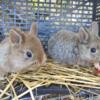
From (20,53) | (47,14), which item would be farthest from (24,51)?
(47,14)

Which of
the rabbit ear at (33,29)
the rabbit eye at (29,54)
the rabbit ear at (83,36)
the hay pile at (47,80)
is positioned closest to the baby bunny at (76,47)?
the rabbit ear at (83,36)

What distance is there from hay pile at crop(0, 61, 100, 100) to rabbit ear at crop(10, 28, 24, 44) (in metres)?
0.23

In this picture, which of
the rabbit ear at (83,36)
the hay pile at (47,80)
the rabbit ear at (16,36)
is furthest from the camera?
the rabbit ear at (83,36)

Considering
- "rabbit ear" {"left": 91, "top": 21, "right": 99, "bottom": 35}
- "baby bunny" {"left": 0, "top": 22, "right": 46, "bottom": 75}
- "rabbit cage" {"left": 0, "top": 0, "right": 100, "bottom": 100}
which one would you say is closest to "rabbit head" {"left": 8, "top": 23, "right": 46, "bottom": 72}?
"baby bunny" {"left": 0, "top": 22, "right": 46, "bottom": 75}

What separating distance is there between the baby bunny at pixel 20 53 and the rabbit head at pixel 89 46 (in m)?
0.50

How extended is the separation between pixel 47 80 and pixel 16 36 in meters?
0.38

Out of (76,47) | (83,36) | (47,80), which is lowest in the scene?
(47,80)

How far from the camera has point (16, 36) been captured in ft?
6.43

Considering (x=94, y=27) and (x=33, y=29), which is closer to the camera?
(x=33, y=29)

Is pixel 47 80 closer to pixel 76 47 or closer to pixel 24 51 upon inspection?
pixel 24 51

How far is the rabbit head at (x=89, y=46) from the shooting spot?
2.32 meters

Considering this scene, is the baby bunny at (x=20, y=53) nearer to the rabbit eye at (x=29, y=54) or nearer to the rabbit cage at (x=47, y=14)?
the rabbit eye at (x=29, y=54)

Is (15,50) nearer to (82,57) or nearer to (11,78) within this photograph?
(11,78)

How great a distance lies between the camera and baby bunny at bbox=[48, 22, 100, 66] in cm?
233
